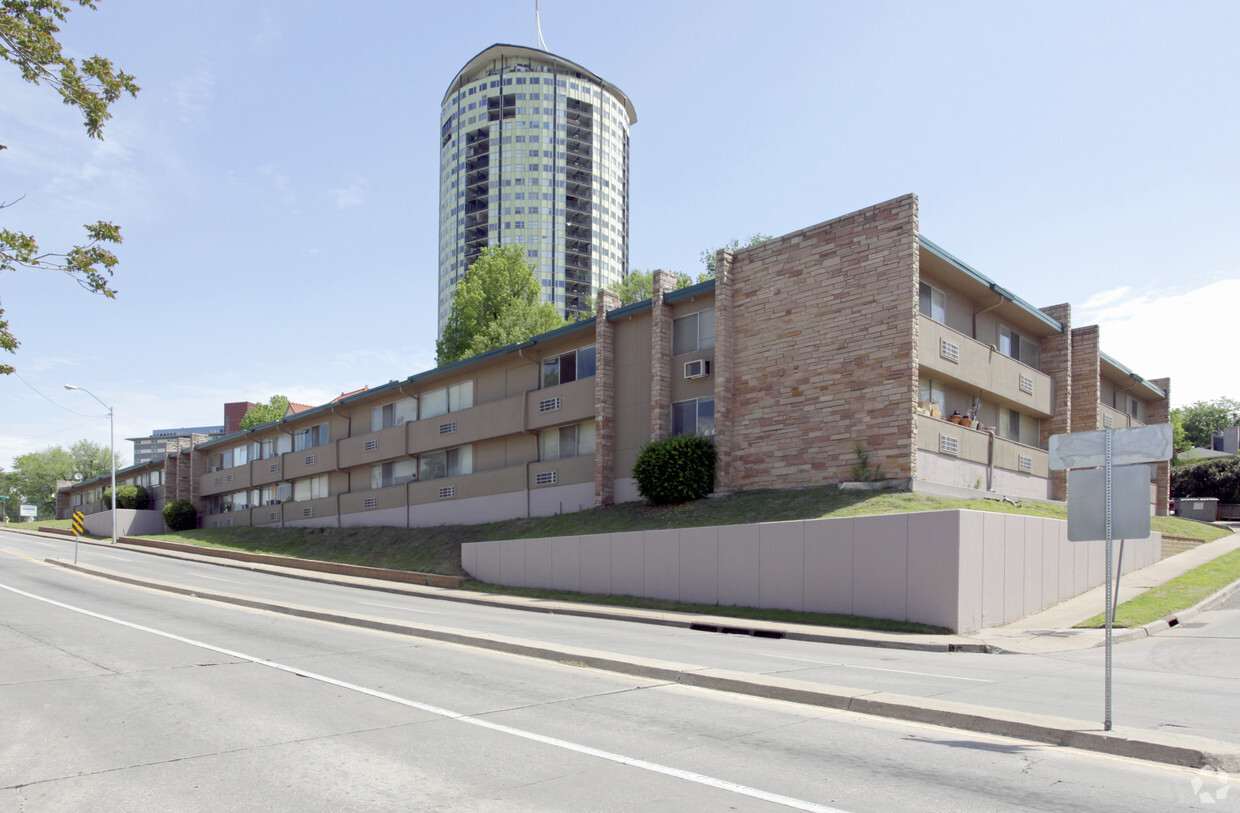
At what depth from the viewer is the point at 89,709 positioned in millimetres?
8375

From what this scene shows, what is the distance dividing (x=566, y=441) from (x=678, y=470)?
24.8 feet

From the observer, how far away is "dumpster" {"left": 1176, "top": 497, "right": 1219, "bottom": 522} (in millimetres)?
44219

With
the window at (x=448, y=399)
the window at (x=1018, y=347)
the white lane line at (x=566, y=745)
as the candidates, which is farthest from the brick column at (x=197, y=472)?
the white lane line at (x=566, y=745)

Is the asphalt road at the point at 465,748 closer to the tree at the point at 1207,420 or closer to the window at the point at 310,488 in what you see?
the window at the point at 310,488

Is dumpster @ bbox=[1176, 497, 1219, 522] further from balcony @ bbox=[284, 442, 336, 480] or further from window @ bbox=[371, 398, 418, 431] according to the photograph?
balcony @ bbox=[284, 442, 336, 480]

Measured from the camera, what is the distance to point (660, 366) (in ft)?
90.5

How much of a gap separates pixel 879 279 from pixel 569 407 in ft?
41.5

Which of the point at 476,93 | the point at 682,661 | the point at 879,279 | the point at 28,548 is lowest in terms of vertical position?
the point at 28,548

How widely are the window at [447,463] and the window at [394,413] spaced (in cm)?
247

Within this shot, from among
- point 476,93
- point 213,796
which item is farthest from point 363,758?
point 476,93

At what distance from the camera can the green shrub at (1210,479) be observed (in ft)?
163

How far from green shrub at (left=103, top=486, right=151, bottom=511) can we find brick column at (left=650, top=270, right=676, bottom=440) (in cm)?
5515

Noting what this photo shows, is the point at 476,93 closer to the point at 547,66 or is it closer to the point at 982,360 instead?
the point at 547,66

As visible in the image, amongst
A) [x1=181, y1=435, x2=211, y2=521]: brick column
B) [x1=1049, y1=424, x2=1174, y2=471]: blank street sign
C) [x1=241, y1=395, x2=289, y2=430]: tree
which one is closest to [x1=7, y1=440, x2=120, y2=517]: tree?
[x1=241, y1=395, x2=289, y2=430]: tree
